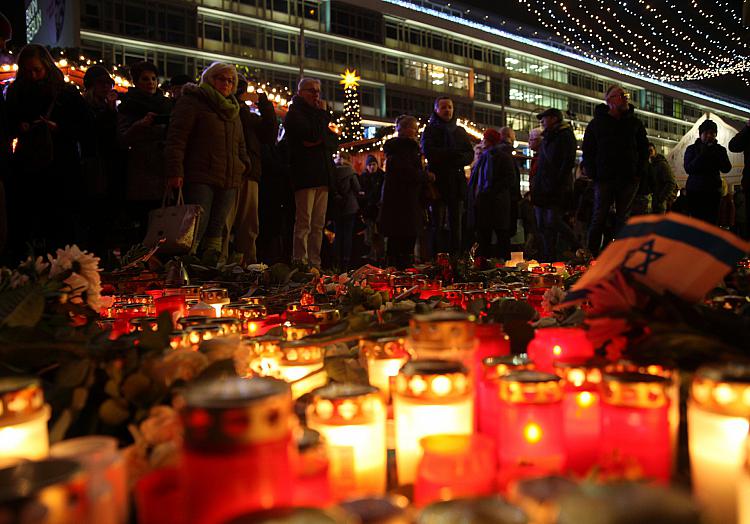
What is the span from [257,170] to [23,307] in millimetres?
3881

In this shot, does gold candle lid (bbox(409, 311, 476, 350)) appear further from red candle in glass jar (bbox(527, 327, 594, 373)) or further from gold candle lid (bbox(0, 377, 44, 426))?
gold candle lid (bbox(0, 377, 44, 426))

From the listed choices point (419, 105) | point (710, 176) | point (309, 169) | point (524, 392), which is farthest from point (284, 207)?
point (419, 105)

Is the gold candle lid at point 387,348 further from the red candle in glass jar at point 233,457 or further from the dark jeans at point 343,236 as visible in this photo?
the dark jeans at point 343,236

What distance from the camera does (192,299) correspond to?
7.03 ft

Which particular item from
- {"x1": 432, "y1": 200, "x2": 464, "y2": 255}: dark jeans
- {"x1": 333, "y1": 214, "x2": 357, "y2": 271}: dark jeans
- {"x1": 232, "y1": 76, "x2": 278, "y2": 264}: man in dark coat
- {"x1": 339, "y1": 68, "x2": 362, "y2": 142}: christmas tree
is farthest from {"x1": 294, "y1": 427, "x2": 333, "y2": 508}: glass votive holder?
{"x1": 339, "y1": 68, "x2": 362, "y2": 142}: christmas tree

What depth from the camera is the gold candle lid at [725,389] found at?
2.22 feet

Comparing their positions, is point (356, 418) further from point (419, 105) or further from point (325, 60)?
point (419, 105)

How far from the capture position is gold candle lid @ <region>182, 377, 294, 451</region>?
481 mm

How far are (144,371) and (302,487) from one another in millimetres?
430

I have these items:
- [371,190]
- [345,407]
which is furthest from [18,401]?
[371,190]

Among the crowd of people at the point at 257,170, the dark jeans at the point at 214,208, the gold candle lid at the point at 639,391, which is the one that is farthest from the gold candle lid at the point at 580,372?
the dark jeans at the point at 214,208

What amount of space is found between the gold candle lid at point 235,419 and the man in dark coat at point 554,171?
5.82 meters

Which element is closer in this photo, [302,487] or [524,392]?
[302,487]

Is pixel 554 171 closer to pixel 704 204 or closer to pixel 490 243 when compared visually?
pixel 490 243
